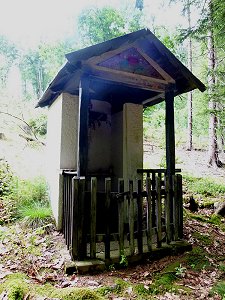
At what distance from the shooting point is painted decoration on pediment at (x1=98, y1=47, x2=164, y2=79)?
477 cm

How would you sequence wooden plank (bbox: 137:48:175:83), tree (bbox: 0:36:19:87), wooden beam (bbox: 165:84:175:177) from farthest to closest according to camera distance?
1. tree (bbox: 0:36:19:87)
2. wooden beam (bbox: 165:84:175:177)
3. wooden plank (bbox: 137:48:175:83)

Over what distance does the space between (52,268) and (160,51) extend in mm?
4410

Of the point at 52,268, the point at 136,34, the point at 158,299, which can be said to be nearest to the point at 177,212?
the point at 158,299

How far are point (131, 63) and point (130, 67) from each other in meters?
0.09

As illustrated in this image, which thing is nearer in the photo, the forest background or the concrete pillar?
the concrete pillar

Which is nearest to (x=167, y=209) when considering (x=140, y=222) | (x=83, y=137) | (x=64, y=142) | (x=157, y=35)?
(x=140, y=222)

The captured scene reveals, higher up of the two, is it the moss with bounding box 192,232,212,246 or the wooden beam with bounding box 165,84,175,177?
the wooden beam with bounding box 165,84,175,177

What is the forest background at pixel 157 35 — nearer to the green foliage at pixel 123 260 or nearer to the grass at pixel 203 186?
the grass at pixel 203 186

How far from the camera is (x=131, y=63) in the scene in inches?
197

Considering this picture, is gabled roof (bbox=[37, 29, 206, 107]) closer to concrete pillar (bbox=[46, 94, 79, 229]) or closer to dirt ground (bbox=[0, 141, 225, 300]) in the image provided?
concrete pillar (bbox=[46, 94, 79, 229])

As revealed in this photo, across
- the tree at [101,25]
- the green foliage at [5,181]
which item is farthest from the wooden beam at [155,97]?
the tree at [101,25]

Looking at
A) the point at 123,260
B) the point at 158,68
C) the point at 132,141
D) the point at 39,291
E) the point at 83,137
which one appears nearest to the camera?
the point at 39,291

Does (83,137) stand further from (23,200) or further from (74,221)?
(23,200)

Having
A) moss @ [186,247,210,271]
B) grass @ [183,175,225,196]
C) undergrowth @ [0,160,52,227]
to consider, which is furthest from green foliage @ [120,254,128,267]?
grass @ [183,175,225,196]
